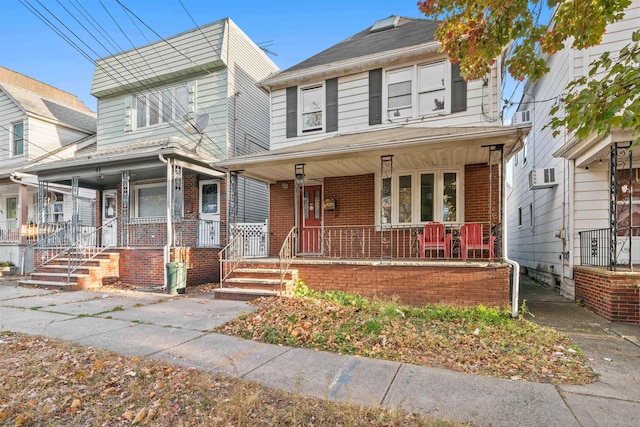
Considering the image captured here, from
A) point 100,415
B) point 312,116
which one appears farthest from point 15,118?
point 100,415

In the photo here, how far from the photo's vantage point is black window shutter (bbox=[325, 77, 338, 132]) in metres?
10.0

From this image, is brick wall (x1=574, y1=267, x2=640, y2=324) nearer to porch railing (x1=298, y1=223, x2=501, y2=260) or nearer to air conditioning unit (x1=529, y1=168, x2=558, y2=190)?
porch railing (x1=298, y1=223, x2=501, y2=260)

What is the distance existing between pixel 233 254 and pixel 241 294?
1.88 m

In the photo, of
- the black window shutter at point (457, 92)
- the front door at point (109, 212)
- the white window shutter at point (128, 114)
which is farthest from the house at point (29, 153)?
the black window shutter at point (457, 92)

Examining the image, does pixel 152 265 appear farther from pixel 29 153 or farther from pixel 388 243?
pixel 29 153

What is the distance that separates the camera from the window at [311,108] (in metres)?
10.3

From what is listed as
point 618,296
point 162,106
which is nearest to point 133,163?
point 162,106

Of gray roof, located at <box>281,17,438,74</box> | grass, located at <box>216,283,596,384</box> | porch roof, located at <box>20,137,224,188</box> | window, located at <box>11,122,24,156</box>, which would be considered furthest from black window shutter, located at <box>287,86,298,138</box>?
window, located at <box>11,122,24,156</box>

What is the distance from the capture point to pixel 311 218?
10281 millimetres

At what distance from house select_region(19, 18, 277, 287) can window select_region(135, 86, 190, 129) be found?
38 mm

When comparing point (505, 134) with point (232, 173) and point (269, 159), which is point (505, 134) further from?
point (232, 173)

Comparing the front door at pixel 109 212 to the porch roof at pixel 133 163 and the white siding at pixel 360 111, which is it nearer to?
the porch roof at pixel 133 163

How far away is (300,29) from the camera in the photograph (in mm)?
11227

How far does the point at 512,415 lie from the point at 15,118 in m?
20.5
